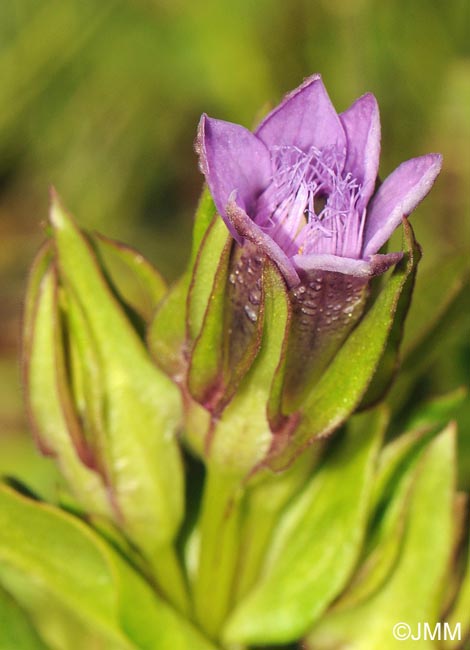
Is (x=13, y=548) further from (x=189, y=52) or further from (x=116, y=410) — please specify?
(x=189, y=52)

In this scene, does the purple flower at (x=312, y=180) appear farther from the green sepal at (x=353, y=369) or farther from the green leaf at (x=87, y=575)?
the green leaf at (x=87, y=575)

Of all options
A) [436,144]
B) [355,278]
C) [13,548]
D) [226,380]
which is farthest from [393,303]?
[436,144]

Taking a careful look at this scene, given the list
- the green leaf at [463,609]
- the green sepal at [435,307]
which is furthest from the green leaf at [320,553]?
the green leaf at [463,609]

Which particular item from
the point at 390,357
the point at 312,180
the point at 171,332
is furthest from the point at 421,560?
the point at 312,180

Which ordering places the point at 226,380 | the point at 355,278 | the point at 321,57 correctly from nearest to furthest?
the point at 355,278, the point at 226,380, the point at 321,57

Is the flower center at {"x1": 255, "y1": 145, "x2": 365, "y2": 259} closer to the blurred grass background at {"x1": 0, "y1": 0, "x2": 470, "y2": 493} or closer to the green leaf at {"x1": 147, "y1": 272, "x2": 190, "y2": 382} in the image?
the green leaf at {"x1": 147, "y1": 272, "x2": 190, "y2": 382}
